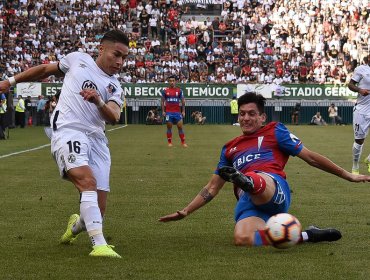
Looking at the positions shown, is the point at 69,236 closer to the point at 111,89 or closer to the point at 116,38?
the point at 111,89

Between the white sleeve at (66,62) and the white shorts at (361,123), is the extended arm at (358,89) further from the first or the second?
the white sleeve at (66,62)

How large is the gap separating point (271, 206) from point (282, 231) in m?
0.68

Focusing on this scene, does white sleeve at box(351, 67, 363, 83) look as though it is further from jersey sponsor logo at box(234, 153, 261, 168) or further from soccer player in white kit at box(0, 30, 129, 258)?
soccer player in white kit at box(0, 30, 129, 258)

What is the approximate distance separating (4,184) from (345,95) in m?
38.4

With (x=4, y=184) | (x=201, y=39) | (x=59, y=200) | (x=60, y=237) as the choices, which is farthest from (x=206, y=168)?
(x=201, y=39)

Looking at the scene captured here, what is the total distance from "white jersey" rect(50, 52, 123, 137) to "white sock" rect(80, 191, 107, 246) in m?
0.73

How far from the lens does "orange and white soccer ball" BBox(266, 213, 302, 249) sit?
781cm

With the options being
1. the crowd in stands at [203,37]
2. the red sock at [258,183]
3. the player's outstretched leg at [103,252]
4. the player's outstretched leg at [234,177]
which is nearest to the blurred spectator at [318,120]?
the crowd in stands at [203,37]

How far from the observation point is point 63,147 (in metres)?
8.04

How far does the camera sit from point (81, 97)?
26.9 ft

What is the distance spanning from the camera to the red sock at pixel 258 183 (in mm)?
7980

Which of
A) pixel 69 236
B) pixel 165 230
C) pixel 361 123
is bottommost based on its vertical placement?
pixel 165 230

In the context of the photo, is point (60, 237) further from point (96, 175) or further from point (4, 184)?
point (4, 184)

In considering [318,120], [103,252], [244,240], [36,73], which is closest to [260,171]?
[244,240]
